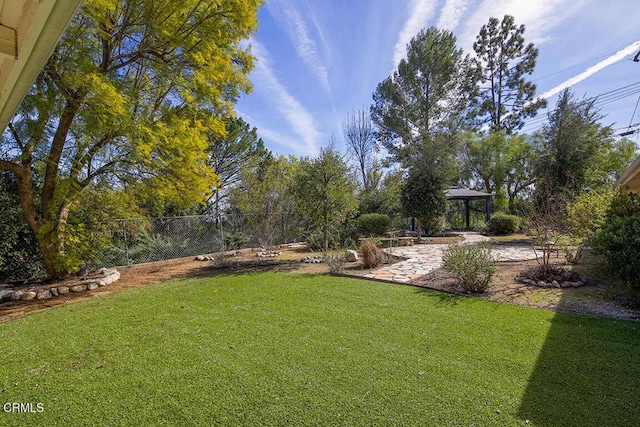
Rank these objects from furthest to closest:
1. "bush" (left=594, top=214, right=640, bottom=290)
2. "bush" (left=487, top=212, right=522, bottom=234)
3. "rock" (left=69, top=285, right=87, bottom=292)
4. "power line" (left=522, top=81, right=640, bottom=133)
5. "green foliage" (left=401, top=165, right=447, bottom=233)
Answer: "bush" (left=487, top=212, right=522, bottom=234) < "green foliage" (left=401, top=165, right=447, bottom=233) < "power line" (left=522, top=81, right=640, bottom=133) < "rock" (left=69, top=285, right=87, bottom=292) < "bush" (left=594, top=214, right=640, bottom=290)

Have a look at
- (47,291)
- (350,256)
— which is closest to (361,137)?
(350,256)

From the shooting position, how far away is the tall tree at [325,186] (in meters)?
9.16

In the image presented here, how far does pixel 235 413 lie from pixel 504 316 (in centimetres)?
354

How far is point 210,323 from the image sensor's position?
3.85m

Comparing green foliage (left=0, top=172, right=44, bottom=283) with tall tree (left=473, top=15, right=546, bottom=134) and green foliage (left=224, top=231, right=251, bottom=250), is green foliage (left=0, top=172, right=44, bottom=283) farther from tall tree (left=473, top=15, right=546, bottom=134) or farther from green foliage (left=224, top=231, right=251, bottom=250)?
tall tree (left=473, top=15, right=546, bottom=134)

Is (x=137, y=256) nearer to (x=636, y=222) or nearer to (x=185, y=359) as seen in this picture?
(x=185, y=359)

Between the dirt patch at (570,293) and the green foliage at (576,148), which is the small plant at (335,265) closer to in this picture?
the dirt patch at (570,293)

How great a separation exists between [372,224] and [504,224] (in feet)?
23.5

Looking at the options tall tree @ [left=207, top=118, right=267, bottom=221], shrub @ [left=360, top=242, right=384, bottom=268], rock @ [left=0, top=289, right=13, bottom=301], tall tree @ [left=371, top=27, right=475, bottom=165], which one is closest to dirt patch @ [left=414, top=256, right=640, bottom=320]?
shrub @ [left=360, top=242, right=384, bottom=268]

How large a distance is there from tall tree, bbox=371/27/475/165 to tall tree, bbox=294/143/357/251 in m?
11.6

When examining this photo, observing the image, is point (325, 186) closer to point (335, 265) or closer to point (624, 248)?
point (335, 265)

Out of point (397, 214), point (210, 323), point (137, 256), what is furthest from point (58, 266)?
point (397, 214)

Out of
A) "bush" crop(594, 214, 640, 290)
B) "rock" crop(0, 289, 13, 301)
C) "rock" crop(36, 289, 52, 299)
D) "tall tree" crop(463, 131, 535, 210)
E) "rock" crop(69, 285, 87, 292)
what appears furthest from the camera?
"tall tree" crop(463, 131, 535, 210)

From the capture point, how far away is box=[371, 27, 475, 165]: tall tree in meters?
19.7
